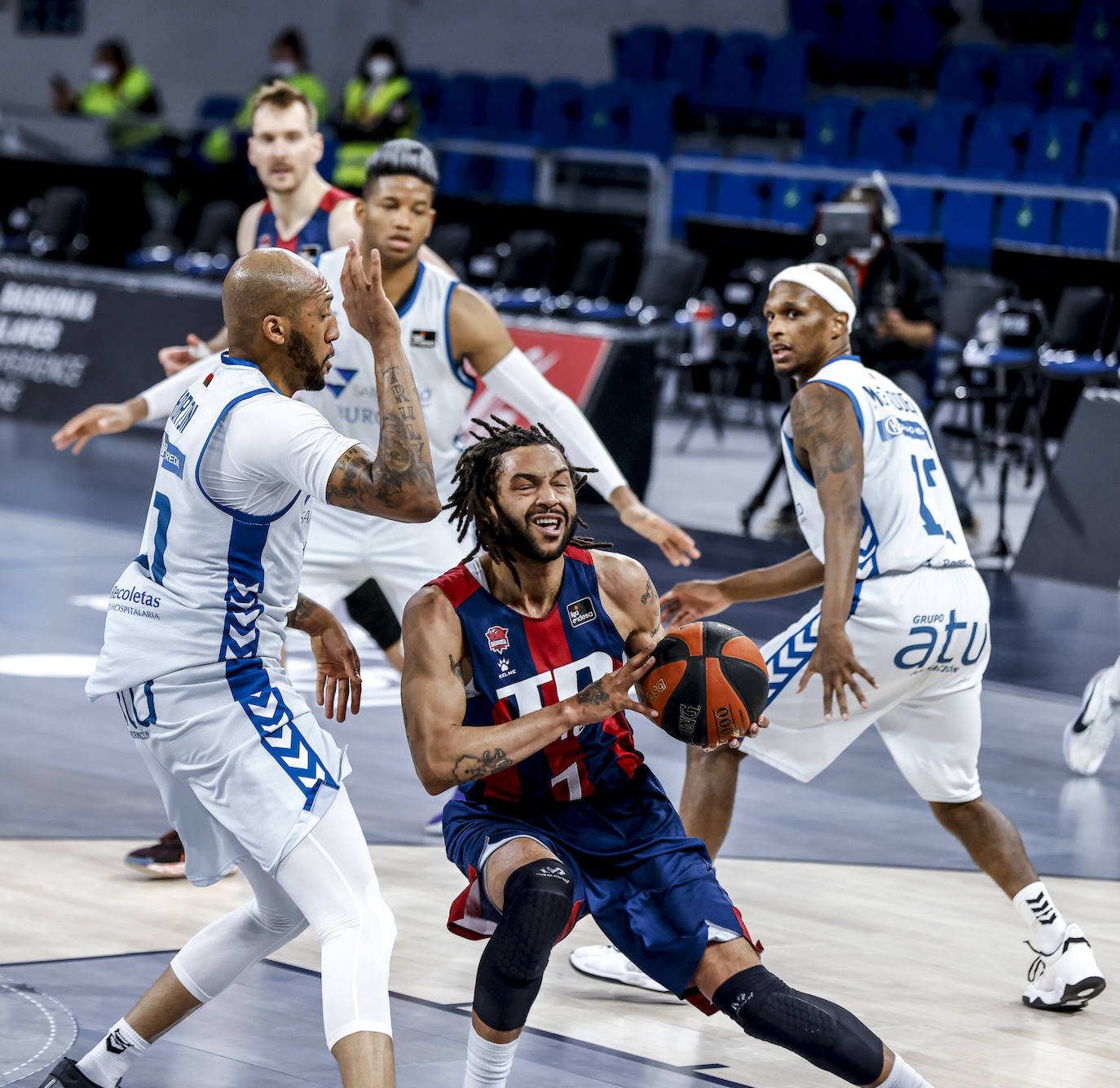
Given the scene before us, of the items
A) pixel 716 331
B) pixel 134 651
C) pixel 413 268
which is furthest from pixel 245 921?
pixel 716 331

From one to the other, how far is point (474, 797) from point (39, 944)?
1.41 meters

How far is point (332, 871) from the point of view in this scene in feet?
11.6

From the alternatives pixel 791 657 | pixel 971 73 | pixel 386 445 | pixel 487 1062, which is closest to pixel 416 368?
pixel 791 657

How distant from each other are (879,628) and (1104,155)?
14955 millimetres

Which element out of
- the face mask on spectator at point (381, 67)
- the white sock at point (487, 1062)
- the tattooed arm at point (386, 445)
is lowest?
the white sock at point (487, 1062)

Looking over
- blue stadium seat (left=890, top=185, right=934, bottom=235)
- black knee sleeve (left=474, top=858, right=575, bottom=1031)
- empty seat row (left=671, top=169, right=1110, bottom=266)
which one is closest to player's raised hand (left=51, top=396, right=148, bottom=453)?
black knee sleeve (left=474, top=858, right=575, bottom=1031)

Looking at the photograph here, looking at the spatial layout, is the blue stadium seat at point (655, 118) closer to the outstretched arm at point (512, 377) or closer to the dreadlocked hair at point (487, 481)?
the outstretched arm at point (512, 377)

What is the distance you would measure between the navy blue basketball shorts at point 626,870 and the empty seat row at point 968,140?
15.6m

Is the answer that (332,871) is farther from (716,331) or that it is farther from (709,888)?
(716,331)

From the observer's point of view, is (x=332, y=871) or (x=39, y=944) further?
(x=39, y=944)

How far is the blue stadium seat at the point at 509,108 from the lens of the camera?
22.6 metres

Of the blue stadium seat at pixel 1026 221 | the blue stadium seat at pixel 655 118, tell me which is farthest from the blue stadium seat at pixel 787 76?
the blue stadium seat at pixel 1026 221

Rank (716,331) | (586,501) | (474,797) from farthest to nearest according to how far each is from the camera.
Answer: (716,331)
(586,501)
(474,797)

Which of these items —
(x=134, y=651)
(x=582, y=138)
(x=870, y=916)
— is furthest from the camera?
(x=582, y=138)
